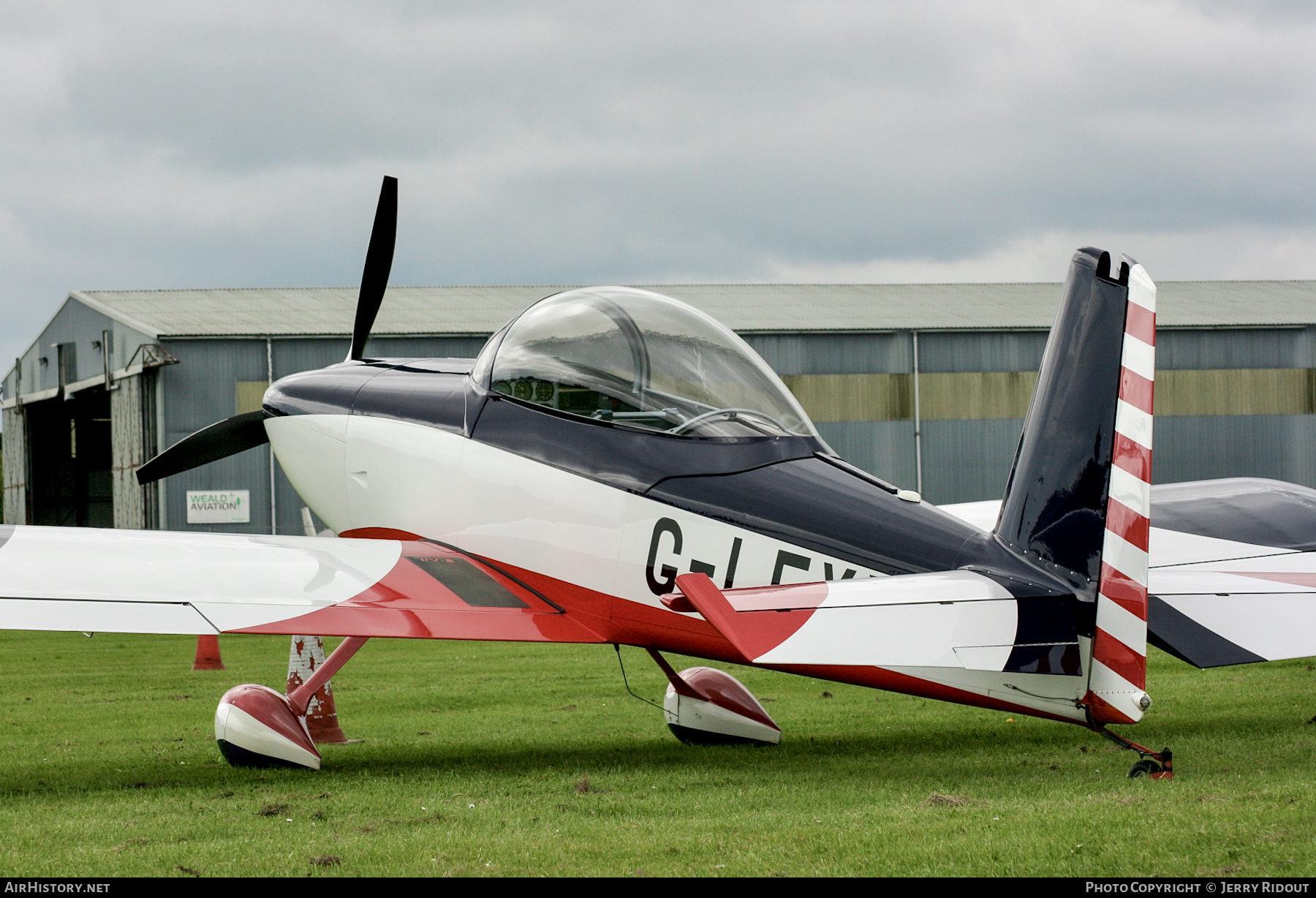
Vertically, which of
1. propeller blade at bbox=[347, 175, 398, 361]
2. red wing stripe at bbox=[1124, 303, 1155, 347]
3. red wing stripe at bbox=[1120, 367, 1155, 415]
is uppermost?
propeller blade at bbox=[347, 175, 398, 361]

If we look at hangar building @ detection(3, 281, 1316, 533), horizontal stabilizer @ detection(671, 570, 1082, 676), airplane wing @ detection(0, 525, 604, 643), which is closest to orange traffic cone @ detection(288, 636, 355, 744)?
airplane wing @ detection(0, 525, 604, 643)

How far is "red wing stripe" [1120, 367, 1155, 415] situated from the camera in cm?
496

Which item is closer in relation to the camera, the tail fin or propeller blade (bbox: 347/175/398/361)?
the tail fin

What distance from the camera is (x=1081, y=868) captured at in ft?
11.5

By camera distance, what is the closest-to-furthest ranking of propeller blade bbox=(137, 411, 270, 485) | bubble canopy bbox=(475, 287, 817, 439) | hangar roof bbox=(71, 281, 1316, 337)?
bubble canopy bbox=(475, 287, 817, 439) < propeller blade bbox=(137, 411, 270, 485) < hangar roof bbox=(71, 281, 1316, 337)

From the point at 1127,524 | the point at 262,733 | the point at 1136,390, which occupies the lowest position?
the point at 262,733

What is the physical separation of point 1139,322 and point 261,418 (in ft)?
19.2

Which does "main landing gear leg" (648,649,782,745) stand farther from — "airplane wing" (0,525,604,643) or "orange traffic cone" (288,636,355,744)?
"orange traffic cone" (288,636,355,744)

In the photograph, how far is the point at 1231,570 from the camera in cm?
652

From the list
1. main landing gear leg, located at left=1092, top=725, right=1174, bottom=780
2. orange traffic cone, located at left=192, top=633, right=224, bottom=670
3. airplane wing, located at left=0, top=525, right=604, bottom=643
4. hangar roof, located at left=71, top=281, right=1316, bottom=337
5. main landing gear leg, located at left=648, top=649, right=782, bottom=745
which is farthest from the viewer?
hangar roof, located at left=71, top=281, right=1316, bottom=337

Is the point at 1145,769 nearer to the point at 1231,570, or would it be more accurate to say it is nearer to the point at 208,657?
the point at 1231,570

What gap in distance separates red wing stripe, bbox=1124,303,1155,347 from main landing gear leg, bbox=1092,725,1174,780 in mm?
1530

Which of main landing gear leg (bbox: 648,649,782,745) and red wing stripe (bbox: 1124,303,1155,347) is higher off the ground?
red wing stripe (bbox: 1124,303,1155,347)

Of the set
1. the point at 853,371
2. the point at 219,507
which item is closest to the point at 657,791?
the point at 219,507
